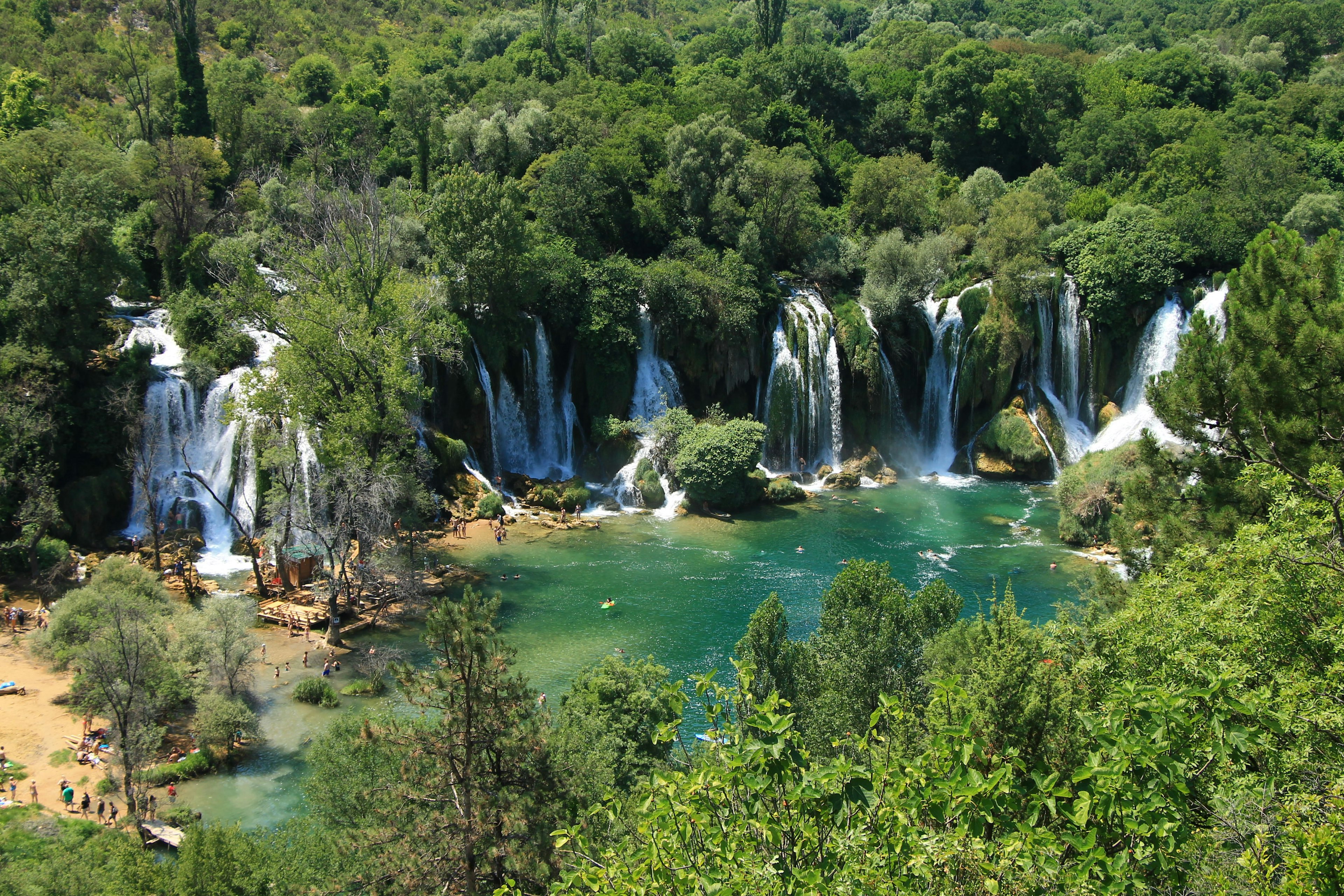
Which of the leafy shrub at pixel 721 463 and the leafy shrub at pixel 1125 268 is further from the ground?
the leafy shrub at pixel 1125 268

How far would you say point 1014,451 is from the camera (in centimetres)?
4400

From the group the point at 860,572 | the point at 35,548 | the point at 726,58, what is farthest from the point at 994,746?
the point at 726,58

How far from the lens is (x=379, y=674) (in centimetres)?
2494

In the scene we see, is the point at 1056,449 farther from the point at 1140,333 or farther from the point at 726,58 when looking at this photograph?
the point at 726,58

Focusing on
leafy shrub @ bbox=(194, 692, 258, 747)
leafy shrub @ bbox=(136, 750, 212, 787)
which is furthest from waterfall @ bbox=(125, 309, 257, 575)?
leafy shrub @ bbox=(136, 750, 212, 787)

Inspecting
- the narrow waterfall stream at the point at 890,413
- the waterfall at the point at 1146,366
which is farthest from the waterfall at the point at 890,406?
the waterfall at the point at 1146,366

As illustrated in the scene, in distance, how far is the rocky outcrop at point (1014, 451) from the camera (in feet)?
144

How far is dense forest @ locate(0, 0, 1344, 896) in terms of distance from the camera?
7727 mm

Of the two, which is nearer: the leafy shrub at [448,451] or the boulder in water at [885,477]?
the leafy shrub at [448,451]

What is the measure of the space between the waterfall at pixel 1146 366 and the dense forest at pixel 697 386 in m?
0.85

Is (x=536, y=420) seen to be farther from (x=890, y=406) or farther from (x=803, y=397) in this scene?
(x=890, y=406)

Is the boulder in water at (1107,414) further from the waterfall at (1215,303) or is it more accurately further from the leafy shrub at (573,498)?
the leafy shrub at (573,498)

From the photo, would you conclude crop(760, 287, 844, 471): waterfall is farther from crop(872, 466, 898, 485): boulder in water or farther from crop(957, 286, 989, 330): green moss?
crop(957, 286, 989, 330): green moss

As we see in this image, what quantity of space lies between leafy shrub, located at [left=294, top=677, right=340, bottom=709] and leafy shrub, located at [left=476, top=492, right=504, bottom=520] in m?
13.1
